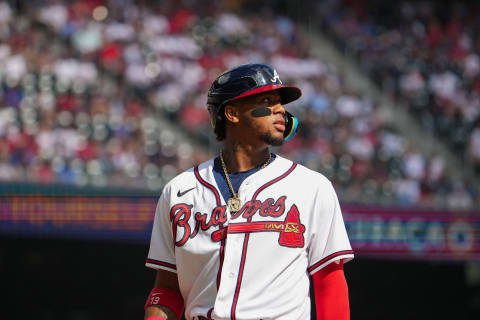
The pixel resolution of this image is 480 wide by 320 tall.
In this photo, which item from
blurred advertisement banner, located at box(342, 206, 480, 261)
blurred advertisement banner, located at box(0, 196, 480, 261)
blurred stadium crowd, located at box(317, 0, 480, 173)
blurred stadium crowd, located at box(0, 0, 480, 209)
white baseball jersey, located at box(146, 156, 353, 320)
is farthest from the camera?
blurred stadium crowd, located at box(317, 0, 480, 173)

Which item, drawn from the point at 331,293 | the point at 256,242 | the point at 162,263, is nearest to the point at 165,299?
the point at 162,263

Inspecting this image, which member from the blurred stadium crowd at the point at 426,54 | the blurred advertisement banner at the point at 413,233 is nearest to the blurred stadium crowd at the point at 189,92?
the blurred stadium crowd at the point at 426,54

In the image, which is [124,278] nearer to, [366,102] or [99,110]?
[99,110]

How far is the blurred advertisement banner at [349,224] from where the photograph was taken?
7.65 metres

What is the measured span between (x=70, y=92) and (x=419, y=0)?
23.8 ft

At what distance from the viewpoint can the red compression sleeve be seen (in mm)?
2799

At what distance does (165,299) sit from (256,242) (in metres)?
0.45

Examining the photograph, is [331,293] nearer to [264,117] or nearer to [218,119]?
[264,117]

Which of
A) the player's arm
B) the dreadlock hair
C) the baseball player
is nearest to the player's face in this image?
the baseball player

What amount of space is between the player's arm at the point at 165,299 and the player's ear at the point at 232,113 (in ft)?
2.08

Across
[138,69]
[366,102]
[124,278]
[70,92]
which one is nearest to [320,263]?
[124,278]

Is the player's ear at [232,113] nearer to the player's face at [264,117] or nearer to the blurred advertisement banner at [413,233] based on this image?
the player's face at [264,117]

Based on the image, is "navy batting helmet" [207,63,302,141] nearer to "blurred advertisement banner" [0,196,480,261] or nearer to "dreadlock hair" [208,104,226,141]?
"dreadlock hair" [208,104,226,141]

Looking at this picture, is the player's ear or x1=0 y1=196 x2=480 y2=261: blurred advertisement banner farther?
x1=0 y1=196 x2=480 y2=261: blurred advertisement banner
